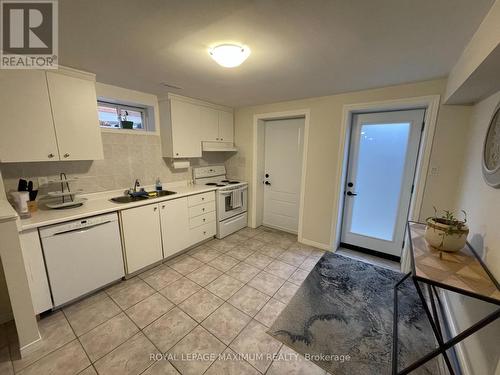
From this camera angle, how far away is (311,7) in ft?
3.58

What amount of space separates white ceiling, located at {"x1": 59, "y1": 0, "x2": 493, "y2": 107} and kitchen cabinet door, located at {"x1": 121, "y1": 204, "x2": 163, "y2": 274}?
1534mm

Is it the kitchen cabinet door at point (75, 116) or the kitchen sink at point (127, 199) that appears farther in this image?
the kitchen sink at point (127, 199)

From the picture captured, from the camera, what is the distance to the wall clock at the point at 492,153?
1331 mm

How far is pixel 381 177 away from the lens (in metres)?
2.77

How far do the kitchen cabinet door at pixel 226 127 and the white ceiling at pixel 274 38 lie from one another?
1368 millimetres

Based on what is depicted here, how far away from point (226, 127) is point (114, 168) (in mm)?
1975

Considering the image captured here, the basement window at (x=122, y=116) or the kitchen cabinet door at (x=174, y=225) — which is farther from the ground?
the basement window at (x=122, y=116)

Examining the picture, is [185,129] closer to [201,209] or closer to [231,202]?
[201,209]

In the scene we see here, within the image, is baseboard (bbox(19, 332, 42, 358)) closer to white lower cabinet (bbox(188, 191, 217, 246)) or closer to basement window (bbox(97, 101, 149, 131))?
white lower cabinet (bbox(188, 191, 217, 246))

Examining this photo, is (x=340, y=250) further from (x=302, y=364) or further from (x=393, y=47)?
(x=393, y=47)

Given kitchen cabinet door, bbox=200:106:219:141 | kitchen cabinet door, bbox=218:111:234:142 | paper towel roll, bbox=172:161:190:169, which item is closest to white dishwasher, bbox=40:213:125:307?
paper towel roll, bbox=172:161:190:169

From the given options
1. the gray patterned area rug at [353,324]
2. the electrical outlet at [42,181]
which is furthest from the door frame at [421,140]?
the electrical outlet at [42,181]

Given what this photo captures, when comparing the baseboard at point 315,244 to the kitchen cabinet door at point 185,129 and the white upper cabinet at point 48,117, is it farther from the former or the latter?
the white upper cabinet at point 48,117

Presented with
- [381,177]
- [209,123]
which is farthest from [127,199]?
[381,177]
